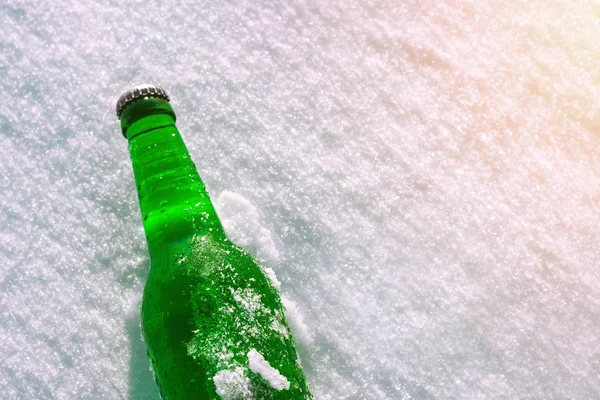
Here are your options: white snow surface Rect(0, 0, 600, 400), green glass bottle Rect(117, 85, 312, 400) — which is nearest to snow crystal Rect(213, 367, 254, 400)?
green glass bottle Rect(117, 85, 312, 400)

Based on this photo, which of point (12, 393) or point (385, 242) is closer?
point (12, 393)

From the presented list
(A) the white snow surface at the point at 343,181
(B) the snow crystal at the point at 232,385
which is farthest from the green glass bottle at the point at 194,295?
(A) the white snow surface at the point at 343,181

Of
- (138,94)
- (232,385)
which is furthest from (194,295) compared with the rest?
(138,94)

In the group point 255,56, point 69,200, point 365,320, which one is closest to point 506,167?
point 365,320

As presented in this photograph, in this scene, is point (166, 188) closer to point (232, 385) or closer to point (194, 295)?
point (194, 295)

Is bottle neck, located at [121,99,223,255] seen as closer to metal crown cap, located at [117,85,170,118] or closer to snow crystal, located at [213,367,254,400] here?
metal crown cap, located at [117,85,170,118]

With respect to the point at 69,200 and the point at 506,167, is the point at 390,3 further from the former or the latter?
the point at 69,200

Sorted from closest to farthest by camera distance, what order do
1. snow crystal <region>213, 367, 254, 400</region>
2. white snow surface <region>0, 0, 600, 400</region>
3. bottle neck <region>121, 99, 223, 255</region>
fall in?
snow crystal <region>213, 367, 254, 400</region>, bottle neck <region>121, 99, 223, 255</region>, white snow surface <region>0, 0, 600, 400</region>
